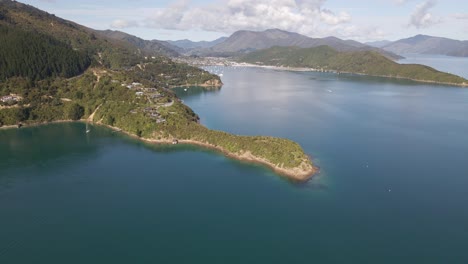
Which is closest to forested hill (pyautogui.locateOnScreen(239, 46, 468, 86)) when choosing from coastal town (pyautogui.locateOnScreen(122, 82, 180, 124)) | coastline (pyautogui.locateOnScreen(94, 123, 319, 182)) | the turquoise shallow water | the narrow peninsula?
the turquoise shallow water

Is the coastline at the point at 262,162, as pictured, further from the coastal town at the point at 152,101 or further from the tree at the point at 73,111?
the tree at the point at 73,111

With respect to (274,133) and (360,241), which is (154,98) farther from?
(360,241)

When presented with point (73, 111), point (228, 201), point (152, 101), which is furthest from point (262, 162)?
point (73, 111)

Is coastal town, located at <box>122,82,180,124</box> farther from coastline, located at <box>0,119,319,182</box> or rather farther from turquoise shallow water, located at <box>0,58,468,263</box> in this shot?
turquoise shallow water, located at <box>0,58,468,263</box>

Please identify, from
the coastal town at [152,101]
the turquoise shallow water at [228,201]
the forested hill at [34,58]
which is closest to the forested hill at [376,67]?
the turquoise shallow water at [228,201]

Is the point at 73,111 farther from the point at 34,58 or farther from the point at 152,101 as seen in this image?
the point at 34,58
